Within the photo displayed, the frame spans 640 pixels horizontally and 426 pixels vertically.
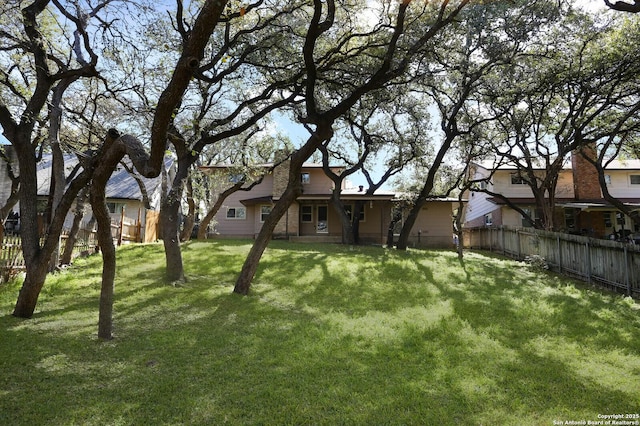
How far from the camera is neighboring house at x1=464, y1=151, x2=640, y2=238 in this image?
2627cm

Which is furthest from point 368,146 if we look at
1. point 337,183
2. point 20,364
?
point 20,364

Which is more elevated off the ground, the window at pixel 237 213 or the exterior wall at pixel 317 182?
the exterior wall at pixel 317 182

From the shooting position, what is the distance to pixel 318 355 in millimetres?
6512

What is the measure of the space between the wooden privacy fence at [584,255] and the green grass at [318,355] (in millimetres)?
1413

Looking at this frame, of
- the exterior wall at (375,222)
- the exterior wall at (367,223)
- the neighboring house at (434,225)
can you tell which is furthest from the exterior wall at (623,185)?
the exterior wall at (367,223)

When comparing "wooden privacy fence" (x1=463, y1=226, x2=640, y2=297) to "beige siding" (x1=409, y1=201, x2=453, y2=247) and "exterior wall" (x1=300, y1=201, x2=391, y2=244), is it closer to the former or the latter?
"beige siding" (x1=409, y1=201, x2=453, y2=247)

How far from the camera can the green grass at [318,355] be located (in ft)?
15.4

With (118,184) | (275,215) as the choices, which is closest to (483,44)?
(275,215)

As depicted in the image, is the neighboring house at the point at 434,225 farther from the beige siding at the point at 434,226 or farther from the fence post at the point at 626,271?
the fence post at the point at 626,271

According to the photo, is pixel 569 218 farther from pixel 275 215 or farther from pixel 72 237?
pixel 72 237

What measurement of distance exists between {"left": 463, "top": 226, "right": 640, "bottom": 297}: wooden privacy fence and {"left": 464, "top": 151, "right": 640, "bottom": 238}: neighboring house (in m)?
6.07

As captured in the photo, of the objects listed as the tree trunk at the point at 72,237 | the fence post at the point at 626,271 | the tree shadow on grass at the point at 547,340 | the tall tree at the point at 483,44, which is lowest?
the tree shadow on grass at the point at 547,340

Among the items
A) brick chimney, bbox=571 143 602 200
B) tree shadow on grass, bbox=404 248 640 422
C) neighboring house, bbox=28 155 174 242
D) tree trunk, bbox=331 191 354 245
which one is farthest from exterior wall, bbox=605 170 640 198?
neighboring house, bbox=28 155 174 242

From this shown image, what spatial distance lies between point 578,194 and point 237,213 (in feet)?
77.7
